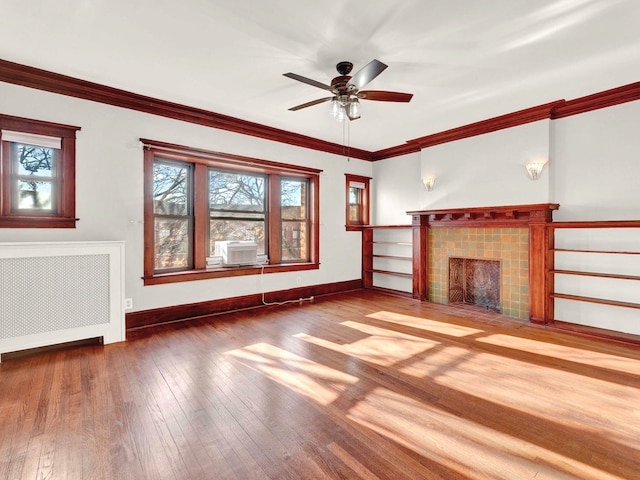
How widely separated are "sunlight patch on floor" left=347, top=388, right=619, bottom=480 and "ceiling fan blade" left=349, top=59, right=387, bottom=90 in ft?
8.01

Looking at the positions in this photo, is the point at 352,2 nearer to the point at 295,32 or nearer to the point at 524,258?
the point at 295,32

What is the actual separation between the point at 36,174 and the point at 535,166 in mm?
5832

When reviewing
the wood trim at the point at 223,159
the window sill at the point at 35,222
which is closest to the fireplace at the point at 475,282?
the wood trim at the point at 223,159

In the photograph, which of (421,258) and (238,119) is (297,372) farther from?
(238,119)

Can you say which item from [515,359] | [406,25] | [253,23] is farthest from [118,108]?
[515,359]

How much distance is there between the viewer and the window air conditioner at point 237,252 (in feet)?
15.4

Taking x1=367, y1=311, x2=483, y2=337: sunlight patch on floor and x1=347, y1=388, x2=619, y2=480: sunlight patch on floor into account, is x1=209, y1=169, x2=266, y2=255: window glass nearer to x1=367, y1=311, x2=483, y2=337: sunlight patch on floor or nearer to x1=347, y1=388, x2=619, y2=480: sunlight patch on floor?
x1=367, y1=311, x2=483, y2=337: sunlight patch on floor

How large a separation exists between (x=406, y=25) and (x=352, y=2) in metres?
0.50

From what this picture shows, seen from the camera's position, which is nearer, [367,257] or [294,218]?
[294,218]

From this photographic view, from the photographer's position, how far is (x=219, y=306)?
4.66 meters

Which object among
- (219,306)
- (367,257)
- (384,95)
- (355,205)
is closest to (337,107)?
(384,95)

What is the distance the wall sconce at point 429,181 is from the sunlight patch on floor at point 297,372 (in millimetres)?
3722

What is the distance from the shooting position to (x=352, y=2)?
7.27 feet

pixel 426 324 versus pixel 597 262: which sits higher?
pixel 597 262
